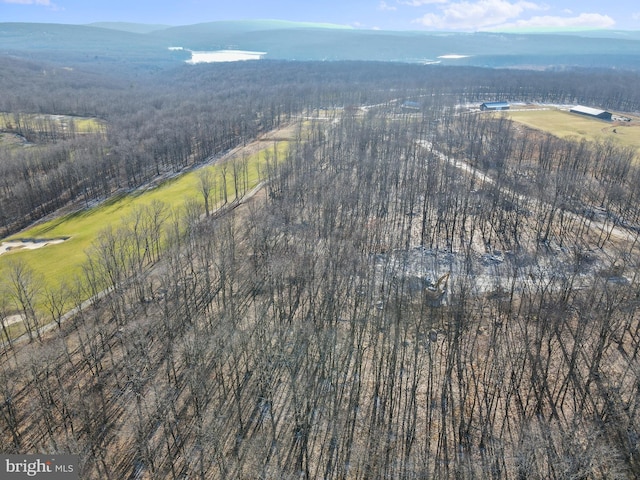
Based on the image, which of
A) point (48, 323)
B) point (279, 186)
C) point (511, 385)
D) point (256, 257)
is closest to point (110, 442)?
point (48, 323)

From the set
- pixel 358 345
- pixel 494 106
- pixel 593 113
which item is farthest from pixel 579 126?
pixel 358 345

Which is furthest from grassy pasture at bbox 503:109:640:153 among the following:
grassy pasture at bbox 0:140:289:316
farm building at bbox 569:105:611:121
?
grassy pasture at bbox 0:140:289:316

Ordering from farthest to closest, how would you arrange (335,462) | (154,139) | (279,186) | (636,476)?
(154,139) → (279,186) → (335,462) → (636,476)

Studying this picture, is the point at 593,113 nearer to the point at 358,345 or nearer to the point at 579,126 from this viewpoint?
the point at 579,126

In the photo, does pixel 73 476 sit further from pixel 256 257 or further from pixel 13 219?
pixel 13 219

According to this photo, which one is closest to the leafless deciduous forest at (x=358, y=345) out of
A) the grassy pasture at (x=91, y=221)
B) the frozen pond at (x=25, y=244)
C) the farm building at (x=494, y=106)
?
the grassy pasture at (x=91, y=221)

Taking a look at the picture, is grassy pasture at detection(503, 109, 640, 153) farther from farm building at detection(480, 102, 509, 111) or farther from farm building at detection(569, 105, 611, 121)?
farm building at detection(480, 102, 509, 111)

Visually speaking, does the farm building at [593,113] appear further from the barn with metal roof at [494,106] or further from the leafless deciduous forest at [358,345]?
the leafless deciduous forest at [358,345]
